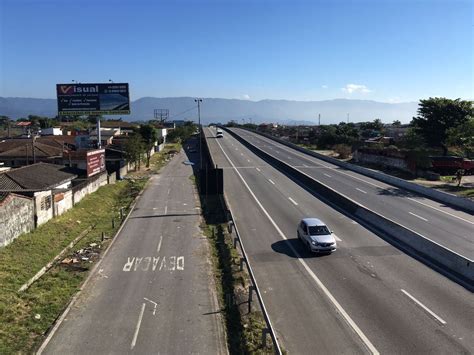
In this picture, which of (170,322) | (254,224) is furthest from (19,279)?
(254,224)

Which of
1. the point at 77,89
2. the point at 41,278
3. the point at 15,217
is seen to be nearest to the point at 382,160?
the point at 77,89

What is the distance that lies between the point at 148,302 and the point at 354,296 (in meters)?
8.74

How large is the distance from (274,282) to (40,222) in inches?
741

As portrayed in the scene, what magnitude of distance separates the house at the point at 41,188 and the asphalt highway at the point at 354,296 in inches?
569

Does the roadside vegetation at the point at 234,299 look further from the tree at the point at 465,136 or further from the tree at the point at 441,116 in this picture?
the tree at the point at 441,116

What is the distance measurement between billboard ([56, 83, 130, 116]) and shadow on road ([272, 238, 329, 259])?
142 ft

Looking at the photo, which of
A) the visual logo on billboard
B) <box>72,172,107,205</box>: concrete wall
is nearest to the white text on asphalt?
<box>72,172,107,205</box>: concrete wall

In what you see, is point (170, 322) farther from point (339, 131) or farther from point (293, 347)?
point (339, 131)

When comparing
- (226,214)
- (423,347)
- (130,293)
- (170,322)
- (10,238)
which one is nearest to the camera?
(423,347)

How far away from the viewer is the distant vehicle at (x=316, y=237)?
23344mm

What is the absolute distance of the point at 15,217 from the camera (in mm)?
25875

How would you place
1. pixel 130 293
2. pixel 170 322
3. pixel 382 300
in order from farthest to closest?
pixel 130 293 < pixel 382 300 < pixel 170 322

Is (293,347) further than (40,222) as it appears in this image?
No

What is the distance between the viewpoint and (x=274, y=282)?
19688 millimetres
